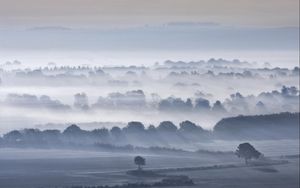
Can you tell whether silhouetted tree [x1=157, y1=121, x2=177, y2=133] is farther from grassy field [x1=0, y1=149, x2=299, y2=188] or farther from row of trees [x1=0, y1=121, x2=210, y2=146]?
grassy field [x1=0, y1=149, x2=299, y2=188]

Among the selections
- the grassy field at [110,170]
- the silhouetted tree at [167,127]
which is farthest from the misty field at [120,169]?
the silhouetted tree at [167,127]

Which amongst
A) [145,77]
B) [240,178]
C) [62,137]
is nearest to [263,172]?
[240,178]

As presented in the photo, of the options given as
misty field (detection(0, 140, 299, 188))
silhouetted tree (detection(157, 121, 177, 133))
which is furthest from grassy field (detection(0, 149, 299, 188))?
silhouetted tree (detection(157, 121, 177, 133))

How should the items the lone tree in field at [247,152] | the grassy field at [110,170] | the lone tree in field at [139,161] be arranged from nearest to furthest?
1. the grassy field at [110,170]
2. the lone tree in field at [139,161]
3. the lone tree in field at [247,152]

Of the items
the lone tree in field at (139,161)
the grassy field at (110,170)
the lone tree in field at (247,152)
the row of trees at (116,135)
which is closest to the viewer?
the grassy field at (110,170)

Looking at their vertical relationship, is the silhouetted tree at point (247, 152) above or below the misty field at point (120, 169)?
above

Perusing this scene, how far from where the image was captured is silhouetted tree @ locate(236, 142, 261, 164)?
22.5ft

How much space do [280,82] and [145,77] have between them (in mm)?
1210

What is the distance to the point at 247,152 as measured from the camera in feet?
22.7

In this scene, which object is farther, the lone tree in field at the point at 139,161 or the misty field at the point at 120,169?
the lone tree in field at the point at 139,161

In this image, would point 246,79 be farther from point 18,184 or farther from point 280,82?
Answer: point 18,184

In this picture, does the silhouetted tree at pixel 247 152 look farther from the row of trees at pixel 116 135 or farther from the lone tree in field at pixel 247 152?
the row of trees at pixel 116 135

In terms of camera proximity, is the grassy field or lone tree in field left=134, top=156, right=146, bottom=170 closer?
the grassy field

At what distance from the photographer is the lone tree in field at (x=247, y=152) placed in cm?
687
